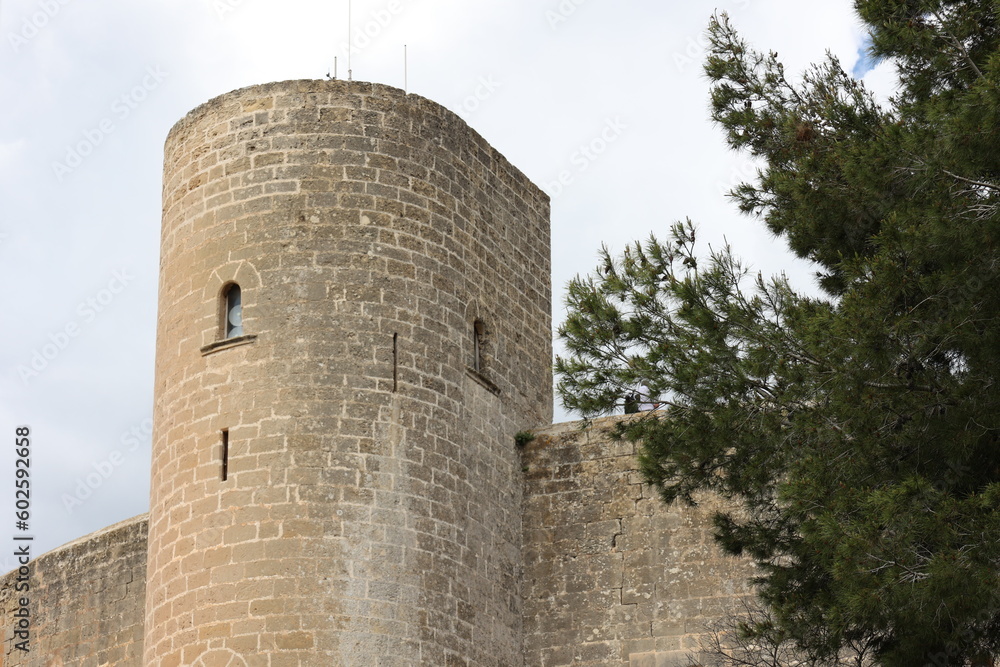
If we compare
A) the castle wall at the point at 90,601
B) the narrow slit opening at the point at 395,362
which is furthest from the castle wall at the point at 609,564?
the castle wall at the point at 90,601

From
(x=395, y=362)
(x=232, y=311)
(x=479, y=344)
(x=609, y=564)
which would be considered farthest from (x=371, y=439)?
(x=609, y=564)

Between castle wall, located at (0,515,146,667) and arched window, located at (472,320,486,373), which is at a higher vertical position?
arched window, located at (472,320,486,373)

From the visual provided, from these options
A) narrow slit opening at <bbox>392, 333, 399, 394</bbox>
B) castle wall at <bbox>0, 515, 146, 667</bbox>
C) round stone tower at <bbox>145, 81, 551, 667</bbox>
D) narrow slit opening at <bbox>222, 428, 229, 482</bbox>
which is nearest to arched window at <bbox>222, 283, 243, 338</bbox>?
round stone tower at <bbox>145, 81, 551, 667</bbox>

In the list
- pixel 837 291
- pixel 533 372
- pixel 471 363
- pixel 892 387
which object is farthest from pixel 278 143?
pixel 892 387

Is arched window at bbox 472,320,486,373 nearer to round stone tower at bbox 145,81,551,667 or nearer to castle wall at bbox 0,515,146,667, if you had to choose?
round stone tower at bbox 145,81,551,667

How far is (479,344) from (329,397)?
6.56 ft

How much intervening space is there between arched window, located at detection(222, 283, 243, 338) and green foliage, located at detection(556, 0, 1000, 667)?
286 centimetres

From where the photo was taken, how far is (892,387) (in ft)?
29.9

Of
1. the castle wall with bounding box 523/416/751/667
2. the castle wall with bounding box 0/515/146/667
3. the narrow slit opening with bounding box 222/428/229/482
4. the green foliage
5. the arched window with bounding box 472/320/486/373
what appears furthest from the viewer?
the castle wall with bounding box 0/515/146/667

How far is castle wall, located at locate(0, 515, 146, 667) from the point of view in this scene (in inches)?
601

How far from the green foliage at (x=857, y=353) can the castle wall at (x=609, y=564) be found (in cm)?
257

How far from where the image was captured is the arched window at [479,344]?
44.5ft

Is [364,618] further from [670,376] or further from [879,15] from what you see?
[879,15]

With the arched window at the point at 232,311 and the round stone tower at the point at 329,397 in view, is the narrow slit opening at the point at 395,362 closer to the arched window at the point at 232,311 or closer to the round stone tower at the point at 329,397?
the round stone tower at the point at 329,397
